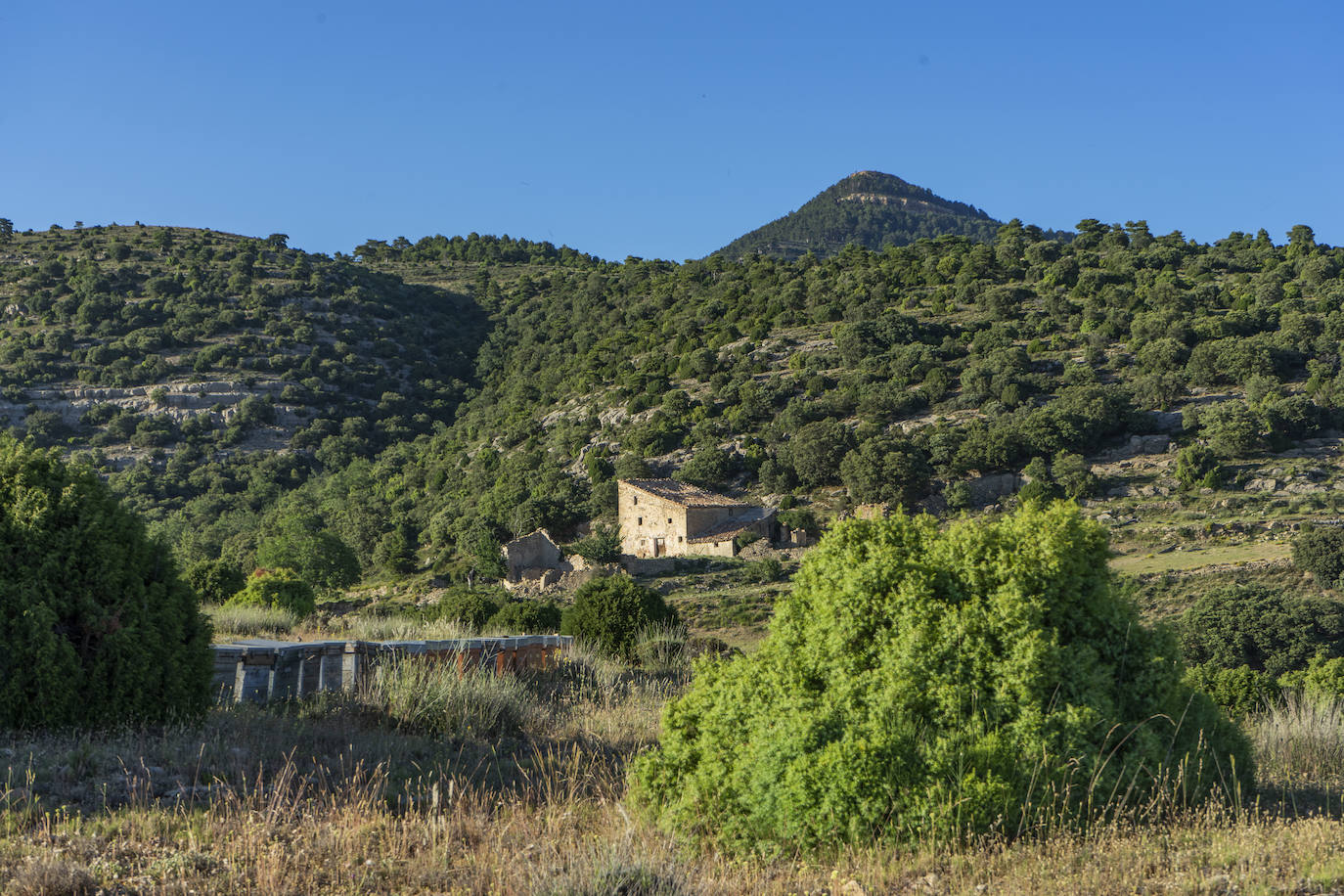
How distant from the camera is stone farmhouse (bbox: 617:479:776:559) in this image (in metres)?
40.6

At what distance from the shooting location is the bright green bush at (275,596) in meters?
19.5

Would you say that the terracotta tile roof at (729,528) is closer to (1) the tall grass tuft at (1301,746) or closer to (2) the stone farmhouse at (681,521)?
(2) the stone farmhouse at (681,521)

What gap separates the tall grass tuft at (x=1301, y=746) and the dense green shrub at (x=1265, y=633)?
13121 mm

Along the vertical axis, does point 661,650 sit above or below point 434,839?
below

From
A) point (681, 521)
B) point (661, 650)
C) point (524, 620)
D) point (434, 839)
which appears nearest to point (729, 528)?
point (681, 521)

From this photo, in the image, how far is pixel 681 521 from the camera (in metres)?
41.4

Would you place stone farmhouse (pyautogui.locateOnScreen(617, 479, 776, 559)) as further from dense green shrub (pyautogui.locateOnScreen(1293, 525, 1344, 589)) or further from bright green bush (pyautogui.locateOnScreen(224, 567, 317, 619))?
bright green bush (pyautogui.locateOnScreen(224, 567, 317, 619))

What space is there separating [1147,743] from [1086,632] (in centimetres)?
53

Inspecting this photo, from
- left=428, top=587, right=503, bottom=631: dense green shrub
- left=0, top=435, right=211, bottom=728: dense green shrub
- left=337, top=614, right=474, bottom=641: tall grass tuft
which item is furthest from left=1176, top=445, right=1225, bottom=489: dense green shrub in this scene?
left=0, top=435, right=211, bottom=728: dense green shrub

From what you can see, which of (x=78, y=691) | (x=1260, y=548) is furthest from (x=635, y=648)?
(x=1260, y=548)

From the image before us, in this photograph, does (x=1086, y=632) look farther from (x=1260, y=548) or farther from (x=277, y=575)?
(x=1260, y=548)

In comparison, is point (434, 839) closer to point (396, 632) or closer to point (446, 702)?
point (446, 702)

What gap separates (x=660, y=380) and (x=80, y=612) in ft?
176

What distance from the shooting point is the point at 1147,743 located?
171 inches
